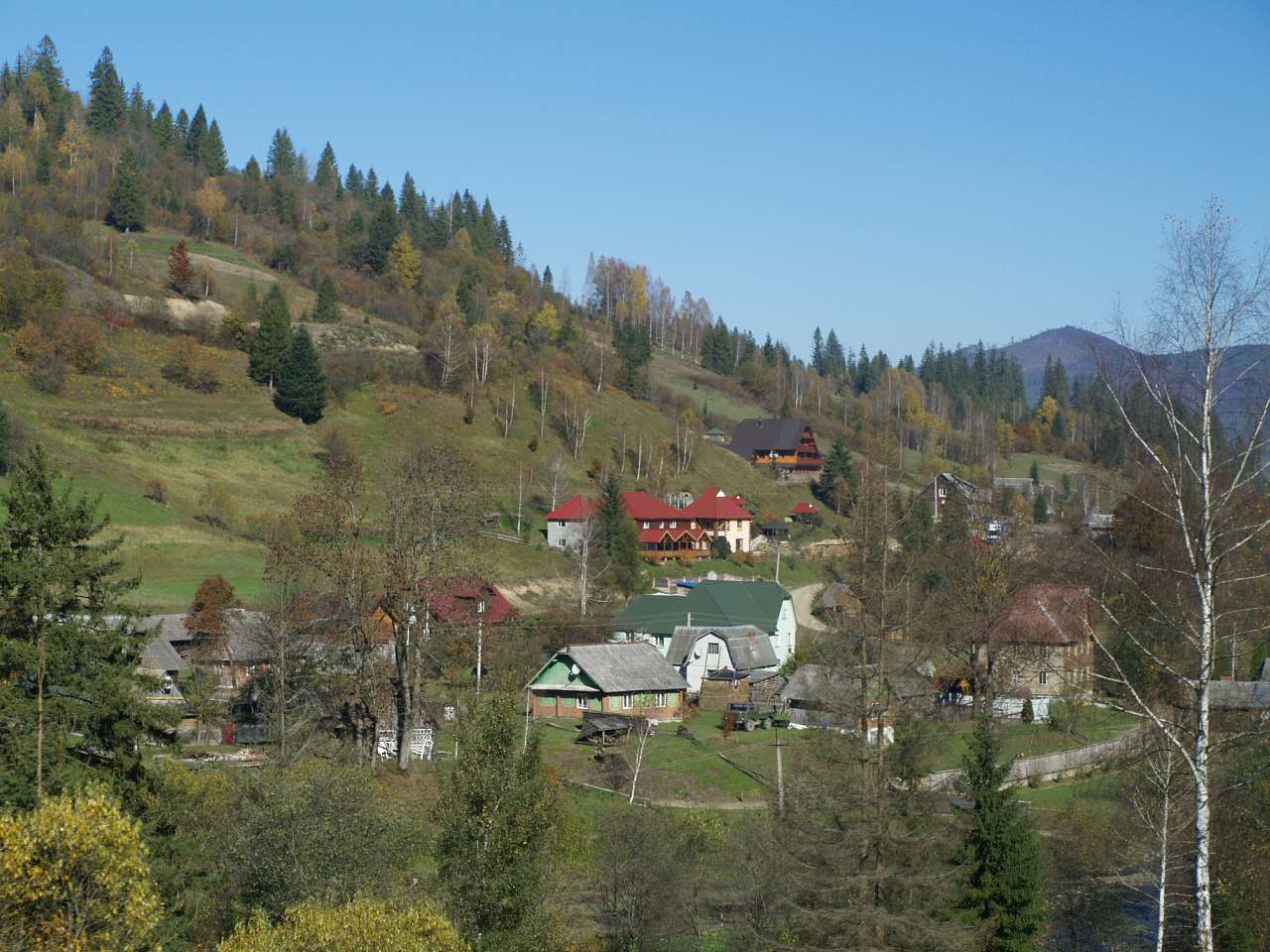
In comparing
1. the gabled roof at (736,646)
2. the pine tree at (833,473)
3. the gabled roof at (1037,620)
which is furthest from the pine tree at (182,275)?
the gabled roof at (1037,620)

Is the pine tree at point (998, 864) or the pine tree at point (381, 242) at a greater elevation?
the pine tree at point (381, 242)

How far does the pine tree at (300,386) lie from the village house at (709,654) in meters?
33.7

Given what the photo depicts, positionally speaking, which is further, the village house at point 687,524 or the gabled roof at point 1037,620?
the village house at point 687,524

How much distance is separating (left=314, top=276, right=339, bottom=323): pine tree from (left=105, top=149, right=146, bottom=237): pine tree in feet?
71.8

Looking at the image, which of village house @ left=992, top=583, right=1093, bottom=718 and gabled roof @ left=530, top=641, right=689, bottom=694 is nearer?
village house @ left=992, top=583, right=1093, bottom=718

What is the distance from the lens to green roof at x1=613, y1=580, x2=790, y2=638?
178 ft

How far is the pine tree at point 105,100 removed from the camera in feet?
436

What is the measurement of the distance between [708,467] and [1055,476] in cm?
5318

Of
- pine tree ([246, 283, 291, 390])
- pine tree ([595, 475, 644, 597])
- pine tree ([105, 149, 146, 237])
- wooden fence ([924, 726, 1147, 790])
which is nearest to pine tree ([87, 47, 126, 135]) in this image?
pine tree ([105, 149, 146, 237])

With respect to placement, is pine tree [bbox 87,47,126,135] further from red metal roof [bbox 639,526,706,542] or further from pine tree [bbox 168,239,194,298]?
red metal roof [bbox 639,526,706,542]

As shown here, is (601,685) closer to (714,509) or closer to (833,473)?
(714,509)

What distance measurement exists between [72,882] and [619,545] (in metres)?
50.3

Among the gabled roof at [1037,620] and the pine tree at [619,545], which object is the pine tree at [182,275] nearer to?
the pine tree at [619,545]

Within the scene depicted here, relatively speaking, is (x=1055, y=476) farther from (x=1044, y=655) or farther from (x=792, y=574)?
(x=1044, y=655)
